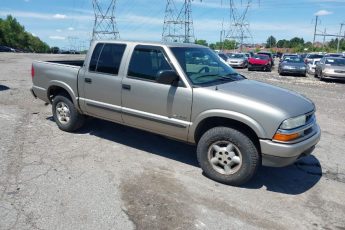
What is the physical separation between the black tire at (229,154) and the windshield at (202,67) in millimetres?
810

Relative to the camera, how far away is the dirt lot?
3746 mm

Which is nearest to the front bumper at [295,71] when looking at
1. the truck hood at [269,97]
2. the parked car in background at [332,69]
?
the parked car in background at [332,69]

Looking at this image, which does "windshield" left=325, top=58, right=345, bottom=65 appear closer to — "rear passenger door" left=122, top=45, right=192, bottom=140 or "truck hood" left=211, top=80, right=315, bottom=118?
"truck hood" left=211, top=80, right=315, bottom=118

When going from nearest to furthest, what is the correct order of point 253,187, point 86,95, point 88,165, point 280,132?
point 280,132, point 253,187, point 88,165, point 86,95

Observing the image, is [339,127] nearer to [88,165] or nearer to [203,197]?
[203,197]

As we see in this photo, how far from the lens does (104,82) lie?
5.78 m

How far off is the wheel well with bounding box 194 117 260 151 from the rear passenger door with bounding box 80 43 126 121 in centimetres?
149

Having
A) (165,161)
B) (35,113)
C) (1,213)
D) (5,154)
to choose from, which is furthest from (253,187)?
(35,113)

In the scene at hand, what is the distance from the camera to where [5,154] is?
17.9ft

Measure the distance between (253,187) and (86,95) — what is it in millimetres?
3281

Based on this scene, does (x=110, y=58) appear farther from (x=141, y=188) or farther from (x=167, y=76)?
(x=141, y=188)

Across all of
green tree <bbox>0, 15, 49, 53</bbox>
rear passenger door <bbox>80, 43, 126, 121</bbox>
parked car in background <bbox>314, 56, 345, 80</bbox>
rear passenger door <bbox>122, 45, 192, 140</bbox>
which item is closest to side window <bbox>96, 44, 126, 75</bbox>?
rear passenger door <bbox>80, 43, 126, 121</bbox>

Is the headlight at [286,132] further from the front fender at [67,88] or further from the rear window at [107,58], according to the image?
the front fender at [67,88]

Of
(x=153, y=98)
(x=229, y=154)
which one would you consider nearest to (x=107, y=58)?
(x=153, y=98)
